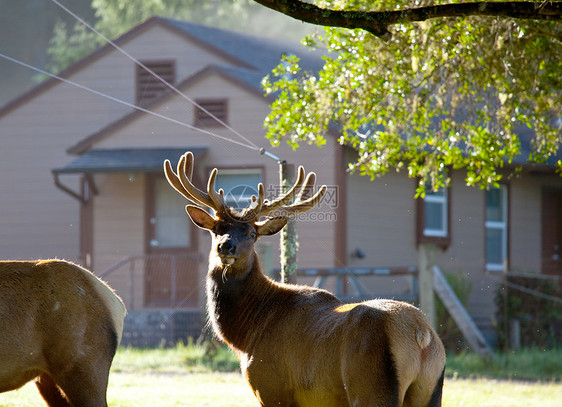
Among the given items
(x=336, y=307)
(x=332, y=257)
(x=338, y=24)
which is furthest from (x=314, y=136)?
(x=332, y=257)

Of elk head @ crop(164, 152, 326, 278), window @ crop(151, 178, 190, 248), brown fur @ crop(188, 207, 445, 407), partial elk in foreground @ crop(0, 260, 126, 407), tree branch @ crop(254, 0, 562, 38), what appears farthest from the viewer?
window @ crop(151, 178, 190, 248)

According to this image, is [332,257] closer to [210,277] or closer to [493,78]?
[493,78]

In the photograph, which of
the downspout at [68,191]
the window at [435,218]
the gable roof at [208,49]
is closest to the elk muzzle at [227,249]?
the gable roof at [208,49]

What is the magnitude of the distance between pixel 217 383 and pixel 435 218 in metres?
9.24

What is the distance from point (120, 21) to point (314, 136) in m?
28.3

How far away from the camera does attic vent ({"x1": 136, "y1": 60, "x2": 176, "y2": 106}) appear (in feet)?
68.7

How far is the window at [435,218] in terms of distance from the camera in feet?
62.5

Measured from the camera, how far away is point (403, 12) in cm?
696

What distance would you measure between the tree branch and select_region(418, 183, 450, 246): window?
481 inches

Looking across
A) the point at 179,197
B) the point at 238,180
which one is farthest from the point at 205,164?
the point at 179,197

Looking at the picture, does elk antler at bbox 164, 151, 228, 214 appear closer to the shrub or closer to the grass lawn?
the grass lawn

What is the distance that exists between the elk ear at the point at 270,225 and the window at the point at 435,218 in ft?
38.7

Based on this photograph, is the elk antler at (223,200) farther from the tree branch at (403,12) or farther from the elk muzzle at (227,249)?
the tree branch at (403,12)

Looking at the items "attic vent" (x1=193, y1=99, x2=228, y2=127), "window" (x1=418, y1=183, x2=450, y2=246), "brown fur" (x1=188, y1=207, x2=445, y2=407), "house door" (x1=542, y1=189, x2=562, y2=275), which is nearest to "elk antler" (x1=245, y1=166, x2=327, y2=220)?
"brown fur" (x1=188, y1=207, x2=445, y2=407)
